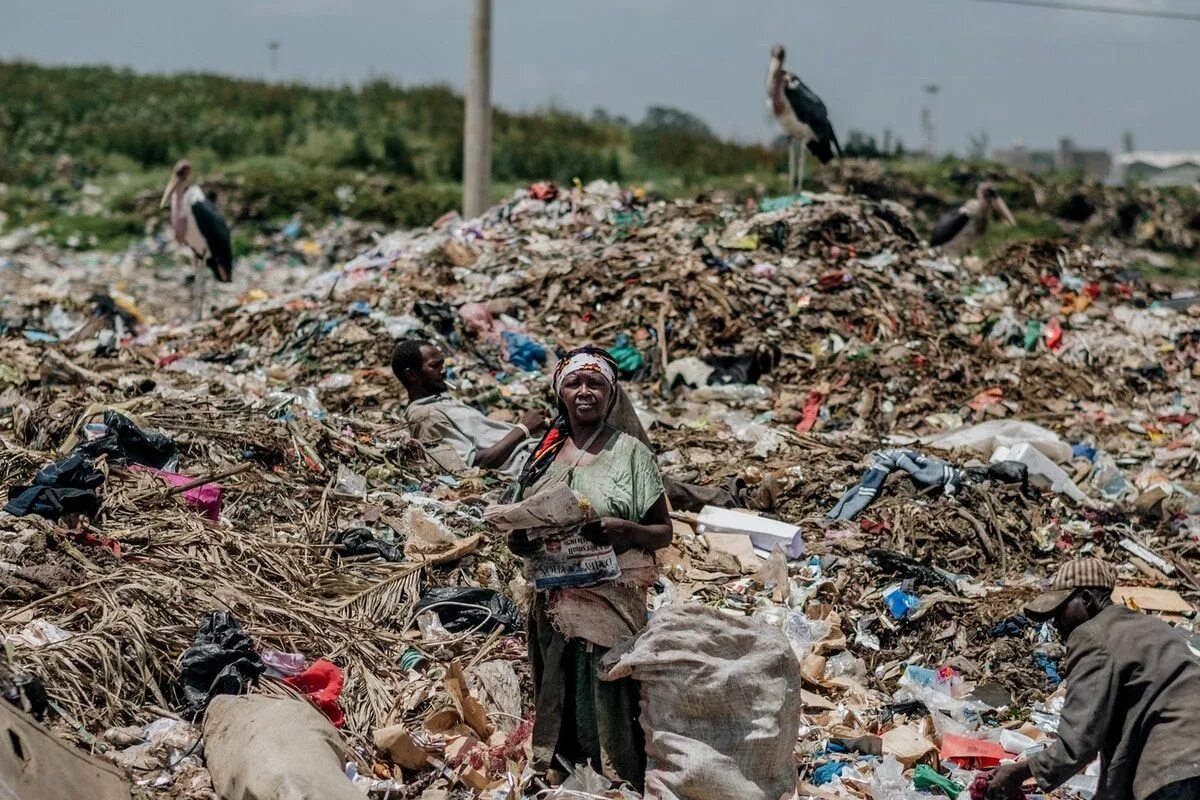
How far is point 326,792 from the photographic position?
11.3 feet

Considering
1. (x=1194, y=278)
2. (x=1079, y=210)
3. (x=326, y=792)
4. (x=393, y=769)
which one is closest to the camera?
(x=326, y=792)

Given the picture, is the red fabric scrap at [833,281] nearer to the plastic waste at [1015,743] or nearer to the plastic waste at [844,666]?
the plastic waste at [844,666]

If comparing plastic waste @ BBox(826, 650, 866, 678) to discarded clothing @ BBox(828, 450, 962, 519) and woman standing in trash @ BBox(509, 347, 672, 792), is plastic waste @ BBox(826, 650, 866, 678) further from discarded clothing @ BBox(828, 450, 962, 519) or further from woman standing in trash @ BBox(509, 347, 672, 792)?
woman standing in trash @ BBox(509, 347, 672, 792)

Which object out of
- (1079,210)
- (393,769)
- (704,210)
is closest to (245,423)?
(393,769)

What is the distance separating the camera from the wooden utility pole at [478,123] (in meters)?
15.0

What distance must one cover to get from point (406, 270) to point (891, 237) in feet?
A: 14.4

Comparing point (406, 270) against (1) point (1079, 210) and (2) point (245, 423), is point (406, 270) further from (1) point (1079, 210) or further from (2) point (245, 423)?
(1) point (1079, 210)

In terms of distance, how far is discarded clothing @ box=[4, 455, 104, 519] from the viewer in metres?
5.17

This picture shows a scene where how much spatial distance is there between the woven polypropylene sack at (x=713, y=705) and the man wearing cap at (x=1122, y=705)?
26.0 inches

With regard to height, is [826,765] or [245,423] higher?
[245,423]

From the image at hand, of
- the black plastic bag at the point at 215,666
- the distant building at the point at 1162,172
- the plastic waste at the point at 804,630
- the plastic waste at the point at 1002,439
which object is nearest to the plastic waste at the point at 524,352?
the plastic waste at the point at 1002,439

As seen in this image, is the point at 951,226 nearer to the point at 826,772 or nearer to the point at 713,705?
the point at 826,772

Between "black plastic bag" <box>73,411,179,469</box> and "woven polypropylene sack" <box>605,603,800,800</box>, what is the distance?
3092 millimetres

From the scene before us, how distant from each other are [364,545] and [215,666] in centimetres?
135
